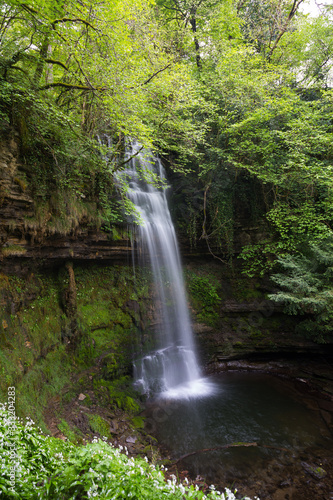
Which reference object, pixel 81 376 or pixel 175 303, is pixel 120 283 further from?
pixel 81 376

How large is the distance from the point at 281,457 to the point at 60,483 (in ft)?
19.5

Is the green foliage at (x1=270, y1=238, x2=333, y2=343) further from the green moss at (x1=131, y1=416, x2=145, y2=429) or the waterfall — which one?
the green moss at (x1=131, y1=416, x2=145, y2=429)

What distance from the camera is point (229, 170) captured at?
1158cm

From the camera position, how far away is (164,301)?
1042cm

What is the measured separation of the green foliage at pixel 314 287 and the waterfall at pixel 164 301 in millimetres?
3978

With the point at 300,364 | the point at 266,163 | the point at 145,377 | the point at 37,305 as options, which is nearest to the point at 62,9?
the point at 37,305

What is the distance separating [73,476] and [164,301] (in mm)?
8208

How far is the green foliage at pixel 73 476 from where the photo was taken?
213 centimetres

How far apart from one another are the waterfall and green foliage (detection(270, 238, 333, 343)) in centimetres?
398

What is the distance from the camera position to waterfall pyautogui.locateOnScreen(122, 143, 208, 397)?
8844 mm

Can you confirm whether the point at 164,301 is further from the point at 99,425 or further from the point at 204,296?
the point at 99,425

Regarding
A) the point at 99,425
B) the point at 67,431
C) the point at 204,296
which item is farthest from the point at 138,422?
the point at 204,296

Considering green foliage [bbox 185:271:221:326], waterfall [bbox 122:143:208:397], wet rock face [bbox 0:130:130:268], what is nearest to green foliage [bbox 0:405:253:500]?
wet rock face [bbox 0:130:130:268]

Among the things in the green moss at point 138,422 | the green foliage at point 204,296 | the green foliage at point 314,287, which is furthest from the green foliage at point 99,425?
the green foliage at point 314,287
